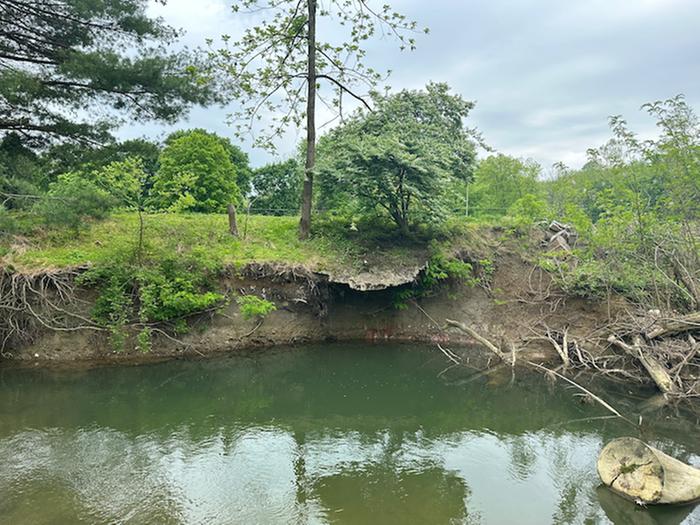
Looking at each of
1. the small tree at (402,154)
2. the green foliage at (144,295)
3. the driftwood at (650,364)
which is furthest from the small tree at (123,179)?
the driftwood at (650,364)

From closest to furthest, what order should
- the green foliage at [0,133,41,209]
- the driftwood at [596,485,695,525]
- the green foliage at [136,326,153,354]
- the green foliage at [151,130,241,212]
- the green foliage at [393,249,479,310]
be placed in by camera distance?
Answer: the driftwood at [596,485,695,525]
the green foliage at [0,133,41,209]
the green foliage at [136,326,153,354]
the green foliage at [393,249,479,310]
the green foliage at [151,130,241,212]

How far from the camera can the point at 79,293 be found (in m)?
10.7

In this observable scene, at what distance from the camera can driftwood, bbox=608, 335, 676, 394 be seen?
9.08 meters

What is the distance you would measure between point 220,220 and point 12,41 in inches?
264

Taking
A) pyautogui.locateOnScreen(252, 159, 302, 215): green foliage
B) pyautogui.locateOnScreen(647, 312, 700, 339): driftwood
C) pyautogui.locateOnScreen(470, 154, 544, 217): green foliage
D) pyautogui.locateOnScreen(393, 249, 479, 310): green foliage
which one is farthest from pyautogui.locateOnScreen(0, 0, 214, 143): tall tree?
pyautogui.locateOnScreen(470, 154, 544, 217): green foliage

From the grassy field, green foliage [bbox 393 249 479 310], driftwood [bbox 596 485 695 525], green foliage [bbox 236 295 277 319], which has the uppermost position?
the grassy field

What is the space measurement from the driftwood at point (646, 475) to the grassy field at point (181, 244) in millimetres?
8352

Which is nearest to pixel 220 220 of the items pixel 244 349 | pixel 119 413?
pixel 244 349

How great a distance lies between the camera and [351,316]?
13.9m

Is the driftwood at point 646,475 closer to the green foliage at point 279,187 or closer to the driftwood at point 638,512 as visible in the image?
the driftwood at point 638,512

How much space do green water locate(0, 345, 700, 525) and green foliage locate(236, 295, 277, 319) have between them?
4.24ft

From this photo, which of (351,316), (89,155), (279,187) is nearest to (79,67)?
(89,155)

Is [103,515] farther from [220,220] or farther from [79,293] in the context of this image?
[220,220]

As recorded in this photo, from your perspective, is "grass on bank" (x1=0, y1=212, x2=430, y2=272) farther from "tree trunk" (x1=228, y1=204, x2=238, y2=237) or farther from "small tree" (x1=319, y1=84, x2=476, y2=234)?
"small tree" (x1=319, y1=84, x2=476, y2=234)
